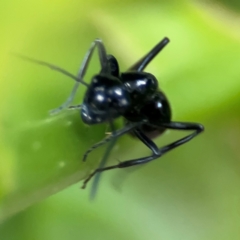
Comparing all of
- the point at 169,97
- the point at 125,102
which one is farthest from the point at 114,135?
the point at 169,97

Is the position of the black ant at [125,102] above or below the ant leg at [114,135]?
above

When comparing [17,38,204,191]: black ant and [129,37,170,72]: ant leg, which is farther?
[129,37,170,72]: ant leg

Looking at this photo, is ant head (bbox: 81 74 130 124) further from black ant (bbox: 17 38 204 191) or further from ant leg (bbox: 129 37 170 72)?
ant leg (bbox: 129 37 170 72)

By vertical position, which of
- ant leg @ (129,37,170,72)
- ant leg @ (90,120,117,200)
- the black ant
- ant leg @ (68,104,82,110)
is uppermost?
ant leg @ (129,37,170,72)

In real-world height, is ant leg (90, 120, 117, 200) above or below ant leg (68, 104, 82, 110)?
below

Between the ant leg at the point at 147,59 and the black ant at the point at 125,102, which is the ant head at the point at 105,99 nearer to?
the black ant at the point at 125,102

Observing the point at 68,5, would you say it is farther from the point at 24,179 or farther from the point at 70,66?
the point at 24,179

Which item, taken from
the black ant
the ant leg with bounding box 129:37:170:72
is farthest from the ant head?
the ant leg with bounding box 129:37:170:72

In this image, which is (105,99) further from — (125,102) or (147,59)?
(147,59)

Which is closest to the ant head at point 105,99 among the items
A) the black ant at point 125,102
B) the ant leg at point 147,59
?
the black ant at point 125,102
